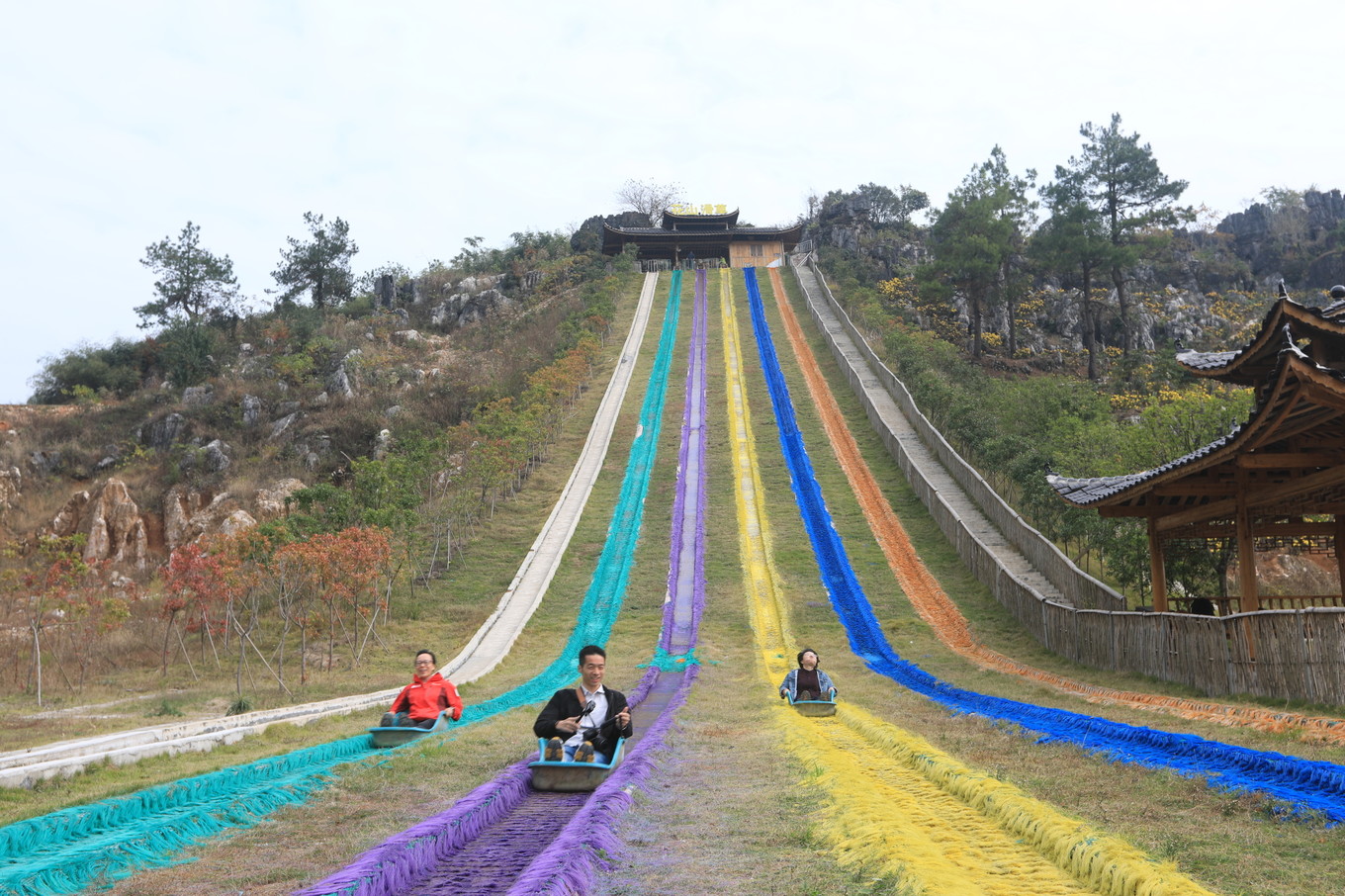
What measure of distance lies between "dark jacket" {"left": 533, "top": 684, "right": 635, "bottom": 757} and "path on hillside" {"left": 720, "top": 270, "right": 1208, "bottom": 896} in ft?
4.46

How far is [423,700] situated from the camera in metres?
9.16

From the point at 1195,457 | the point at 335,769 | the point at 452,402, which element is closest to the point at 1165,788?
the point at 335,769

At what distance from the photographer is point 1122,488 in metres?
12.1

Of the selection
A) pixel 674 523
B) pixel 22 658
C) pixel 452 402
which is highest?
pixel 452 402

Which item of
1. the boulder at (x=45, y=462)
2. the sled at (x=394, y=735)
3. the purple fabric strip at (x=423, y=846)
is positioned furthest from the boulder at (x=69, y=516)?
the purple fabric strip at (x=423, y=846)

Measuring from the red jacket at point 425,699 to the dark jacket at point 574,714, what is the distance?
2709 millimetres

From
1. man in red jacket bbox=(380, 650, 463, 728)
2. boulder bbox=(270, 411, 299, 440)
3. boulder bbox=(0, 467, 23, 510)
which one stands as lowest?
man in red jacket bbox=(380, 650, 463, 728)

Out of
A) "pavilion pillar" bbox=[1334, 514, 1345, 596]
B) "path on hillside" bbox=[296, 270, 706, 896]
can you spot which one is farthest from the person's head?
"pavilion pillar" bbox=[1334, 514, 1345, 596]

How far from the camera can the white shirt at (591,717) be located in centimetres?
668

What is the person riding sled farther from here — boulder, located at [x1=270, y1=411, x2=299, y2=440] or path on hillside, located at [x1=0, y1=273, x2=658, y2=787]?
boulder, located at [x1=270, y1=411, x2=299, y2=440]

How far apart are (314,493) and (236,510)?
11.1 m

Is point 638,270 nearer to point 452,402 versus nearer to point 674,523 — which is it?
point 452,402

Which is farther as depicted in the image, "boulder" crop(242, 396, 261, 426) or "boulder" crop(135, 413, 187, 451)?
"boulder" crop(135, 413, 187, 451)

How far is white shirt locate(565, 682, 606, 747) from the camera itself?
668 cm
